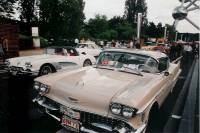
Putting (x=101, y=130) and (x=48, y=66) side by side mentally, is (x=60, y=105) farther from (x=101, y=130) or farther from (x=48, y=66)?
(x=48, y=66)

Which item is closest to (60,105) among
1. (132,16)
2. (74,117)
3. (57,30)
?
(74,117)

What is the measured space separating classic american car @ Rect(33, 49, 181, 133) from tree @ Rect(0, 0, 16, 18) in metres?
12.0

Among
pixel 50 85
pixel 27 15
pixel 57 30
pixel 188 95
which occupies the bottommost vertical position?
pixel 188 95

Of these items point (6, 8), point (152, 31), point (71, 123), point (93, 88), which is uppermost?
point (152, 31)

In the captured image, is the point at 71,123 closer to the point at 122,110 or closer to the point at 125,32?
the point at 122,110

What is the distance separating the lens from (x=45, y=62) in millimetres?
8750

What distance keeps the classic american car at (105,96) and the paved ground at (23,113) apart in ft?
1.75

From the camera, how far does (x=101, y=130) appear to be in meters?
3.39

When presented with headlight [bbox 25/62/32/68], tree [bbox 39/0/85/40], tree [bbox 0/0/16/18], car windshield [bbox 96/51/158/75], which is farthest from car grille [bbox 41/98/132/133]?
tree [bbox 39/0/85/40]

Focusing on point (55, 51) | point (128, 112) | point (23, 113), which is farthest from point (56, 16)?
point (128, 112)

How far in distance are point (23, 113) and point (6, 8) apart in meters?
12.1

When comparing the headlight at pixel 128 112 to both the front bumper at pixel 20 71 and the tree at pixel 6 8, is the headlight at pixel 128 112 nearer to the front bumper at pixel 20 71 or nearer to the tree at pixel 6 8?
the front bumper at pixel 20 71

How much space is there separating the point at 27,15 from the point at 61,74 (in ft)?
121

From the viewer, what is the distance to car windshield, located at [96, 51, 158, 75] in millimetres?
4863
